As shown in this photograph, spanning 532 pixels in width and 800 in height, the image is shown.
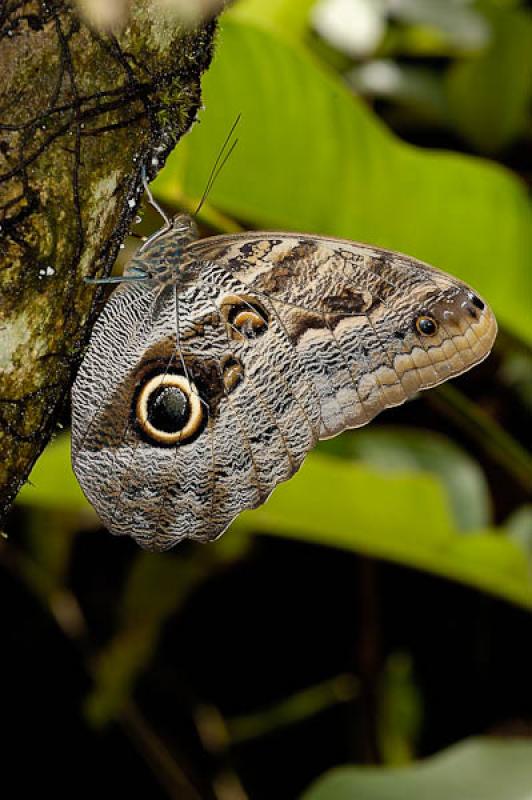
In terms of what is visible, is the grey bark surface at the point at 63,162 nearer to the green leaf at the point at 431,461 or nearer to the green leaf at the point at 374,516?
the green leaf at the point at 374,516

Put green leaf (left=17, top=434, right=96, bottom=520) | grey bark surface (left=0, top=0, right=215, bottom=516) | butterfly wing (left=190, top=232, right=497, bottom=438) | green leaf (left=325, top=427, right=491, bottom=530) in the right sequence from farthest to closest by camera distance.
→ green leaf (left=325, top=427, right=491, bottom=530) < green leaf (left=17, top=434, right=96, bottom=520) < butterfly wing (left=190, top=232, right=497, bottom=438) < grey bark surface (left=0, top=0, right=215, bottom=516)

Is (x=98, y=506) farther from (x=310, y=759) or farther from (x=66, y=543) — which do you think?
(x=310, y=759)

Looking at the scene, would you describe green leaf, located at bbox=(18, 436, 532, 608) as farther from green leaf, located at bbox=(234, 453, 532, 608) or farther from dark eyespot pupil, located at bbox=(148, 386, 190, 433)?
dark eyespot pupil, located at bbox=(148, 386, 190, 433)

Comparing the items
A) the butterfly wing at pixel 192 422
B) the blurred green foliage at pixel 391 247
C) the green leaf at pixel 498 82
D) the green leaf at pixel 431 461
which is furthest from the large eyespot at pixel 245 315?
the green leaf at pixel 498 82

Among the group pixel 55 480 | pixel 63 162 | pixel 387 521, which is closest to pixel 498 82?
pixel 387 521

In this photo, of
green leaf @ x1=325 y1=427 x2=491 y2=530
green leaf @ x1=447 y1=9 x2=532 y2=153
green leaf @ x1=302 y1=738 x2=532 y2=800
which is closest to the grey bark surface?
green leaf @ x1=302 y1=738 x2=532 y2=800

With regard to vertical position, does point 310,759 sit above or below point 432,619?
below

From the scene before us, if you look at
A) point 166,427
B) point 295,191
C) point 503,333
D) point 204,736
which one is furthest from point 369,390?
point 204,736
